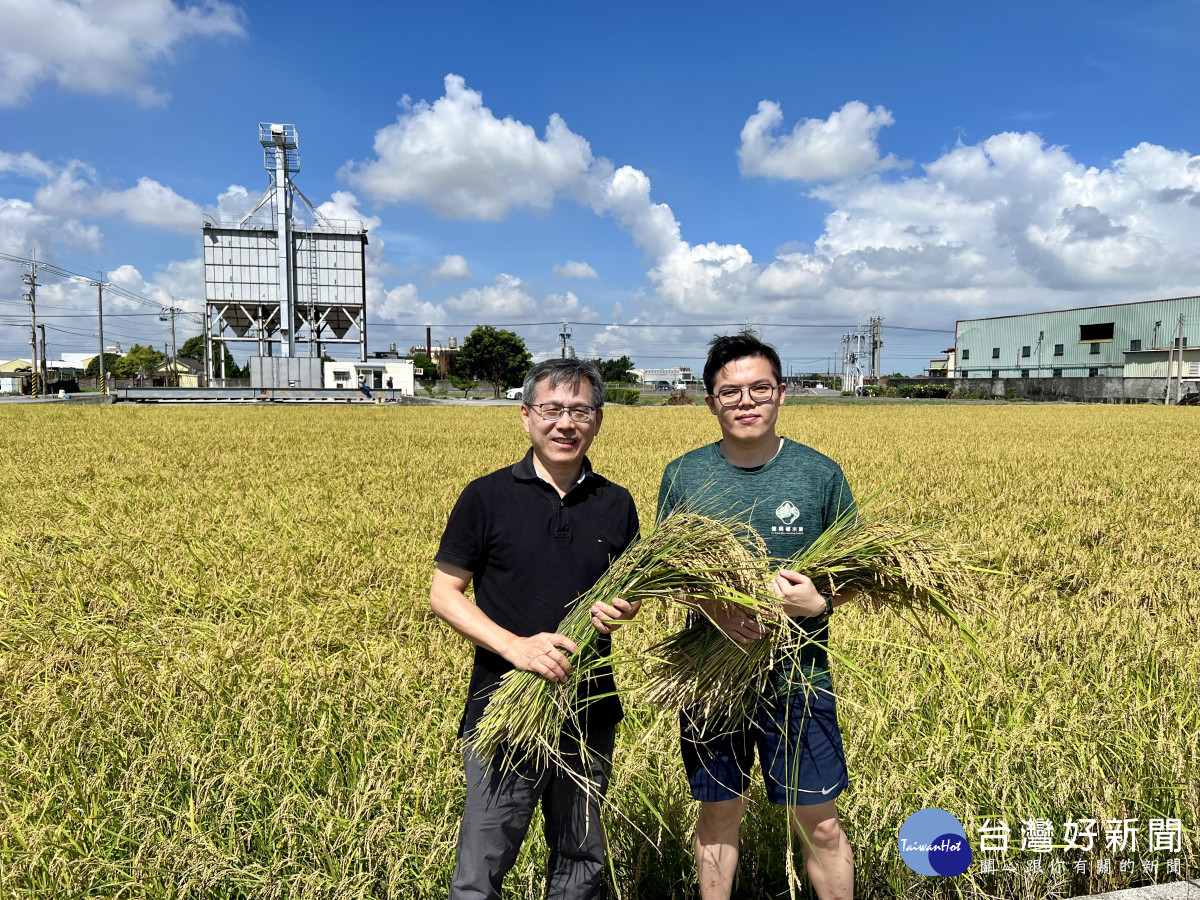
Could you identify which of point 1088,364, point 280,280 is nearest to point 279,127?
point 280,280

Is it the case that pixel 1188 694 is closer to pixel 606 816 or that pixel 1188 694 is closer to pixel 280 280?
pixel 606 816

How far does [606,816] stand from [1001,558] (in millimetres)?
4655

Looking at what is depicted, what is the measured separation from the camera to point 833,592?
1897 millimetres

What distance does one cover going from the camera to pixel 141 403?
36.0 m

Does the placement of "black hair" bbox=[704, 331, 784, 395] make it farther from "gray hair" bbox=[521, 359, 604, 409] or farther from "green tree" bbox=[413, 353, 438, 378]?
"green tree" bbox=[413, 353, 438, 378]

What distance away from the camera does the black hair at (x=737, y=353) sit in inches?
79.1

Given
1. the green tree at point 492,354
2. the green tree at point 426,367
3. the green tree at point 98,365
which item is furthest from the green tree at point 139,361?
the green tree at point 492,354

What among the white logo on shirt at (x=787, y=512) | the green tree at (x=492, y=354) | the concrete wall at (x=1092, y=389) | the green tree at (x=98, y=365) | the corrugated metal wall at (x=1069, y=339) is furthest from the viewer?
the green tree at (x=98, y=365)

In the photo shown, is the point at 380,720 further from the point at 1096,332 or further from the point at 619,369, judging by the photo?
the point at 619,369

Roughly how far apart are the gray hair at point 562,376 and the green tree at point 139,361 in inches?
3895

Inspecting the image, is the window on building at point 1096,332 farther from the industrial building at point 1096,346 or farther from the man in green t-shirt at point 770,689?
the man in green t-shirt at point 770,689

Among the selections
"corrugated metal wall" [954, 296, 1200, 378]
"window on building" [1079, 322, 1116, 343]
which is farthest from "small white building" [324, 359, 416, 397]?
"window on building" [1079, 322, 1116, 343]

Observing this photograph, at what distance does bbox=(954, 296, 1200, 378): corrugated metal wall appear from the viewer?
5312 centimetres

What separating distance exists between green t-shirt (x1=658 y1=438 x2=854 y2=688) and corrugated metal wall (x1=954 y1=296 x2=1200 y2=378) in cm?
6433
